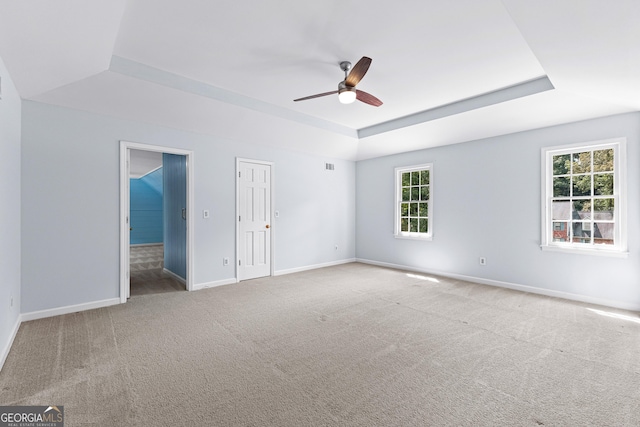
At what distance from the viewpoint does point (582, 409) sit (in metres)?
1.91

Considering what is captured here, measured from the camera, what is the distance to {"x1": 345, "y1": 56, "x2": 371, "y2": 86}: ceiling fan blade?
279 cm

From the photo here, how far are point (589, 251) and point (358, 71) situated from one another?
4.08 metres

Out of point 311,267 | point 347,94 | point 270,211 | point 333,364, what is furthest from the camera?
point 311,267

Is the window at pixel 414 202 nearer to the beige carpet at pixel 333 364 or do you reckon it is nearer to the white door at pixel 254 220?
the beige carpet at pixel 333 364

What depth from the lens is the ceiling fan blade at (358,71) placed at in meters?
2.79

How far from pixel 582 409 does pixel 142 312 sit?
4.30 metres

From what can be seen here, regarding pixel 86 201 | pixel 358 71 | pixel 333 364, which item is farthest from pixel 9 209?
pixel 358 71

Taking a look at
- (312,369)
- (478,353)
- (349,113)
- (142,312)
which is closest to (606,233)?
(478,353)

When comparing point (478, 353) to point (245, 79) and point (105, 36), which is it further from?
point (105, 36)

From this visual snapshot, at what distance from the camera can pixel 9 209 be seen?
2.79 meters

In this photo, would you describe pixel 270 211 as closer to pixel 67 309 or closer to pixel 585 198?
pixel 67 309

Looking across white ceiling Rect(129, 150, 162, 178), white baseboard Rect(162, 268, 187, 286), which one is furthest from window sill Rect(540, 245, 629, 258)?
white ceiling Rect(129, 150, 162, 178)

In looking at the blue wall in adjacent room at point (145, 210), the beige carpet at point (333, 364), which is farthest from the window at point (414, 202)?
the blue wall in adjacent room at point (145, 210)

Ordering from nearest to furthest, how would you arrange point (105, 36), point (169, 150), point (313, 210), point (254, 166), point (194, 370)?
point (194, 370) < point (105, 36) < point (169, 150) < point (254, 166) < point (313, 210)
